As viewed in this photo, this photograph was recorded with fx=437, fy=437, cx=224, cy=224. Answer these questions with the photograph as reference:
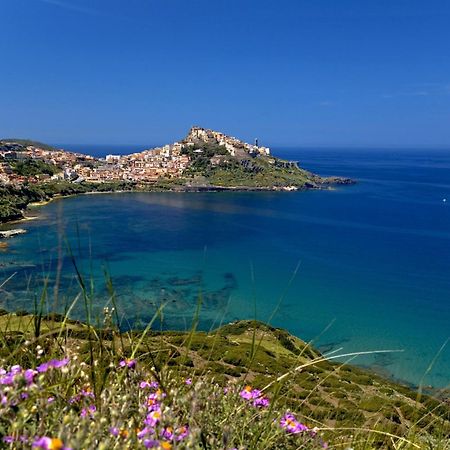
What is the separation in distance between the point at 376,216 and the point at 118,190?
52.3 m

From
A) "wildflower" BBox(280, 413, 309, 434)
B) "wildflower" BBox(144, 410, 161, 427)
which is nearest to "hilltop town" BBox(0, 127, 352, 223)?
"wildflower" BBox(280, 413, 309, 434)

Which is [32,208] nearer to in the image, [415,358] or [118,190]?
[118,190]

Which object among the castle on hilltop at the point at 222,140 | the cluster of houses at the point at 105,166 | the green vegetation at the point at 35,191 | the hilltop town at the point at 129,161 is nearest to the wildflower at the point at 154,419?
the green vegetation at the point at 35,191

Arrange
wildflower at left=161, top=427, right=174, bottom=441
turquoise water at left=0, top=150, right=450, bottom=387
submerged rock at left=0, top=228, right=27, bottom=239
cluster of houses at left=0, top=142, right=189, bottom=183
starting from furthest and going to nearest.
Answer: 1. cluster of houses at left=0, top=142, right=189, bottom=183
2. submerged rock at left=0, top=228, right=27, bottom=239
3. turquoise water at left=0, top=150, right=450, bottom=387
4. wildflower at left=161, top=427, right=174, bottom=441

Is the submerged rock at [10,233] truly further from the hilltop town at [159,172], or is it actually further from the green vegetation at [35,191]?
the hilltop town at [159,172]

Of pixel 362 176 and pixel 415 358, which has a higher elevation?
pixel 362 176

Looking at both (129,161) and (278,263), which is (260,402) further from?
(129,161)

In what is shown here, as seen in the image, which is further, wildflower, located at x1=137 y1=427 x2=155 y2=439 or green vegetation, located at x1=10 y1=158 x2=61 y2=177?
green vegetation, located at x1=10 y1=158 x2=61 y2=177

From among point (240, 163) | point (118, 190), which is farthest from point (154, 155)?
point (118, 190)

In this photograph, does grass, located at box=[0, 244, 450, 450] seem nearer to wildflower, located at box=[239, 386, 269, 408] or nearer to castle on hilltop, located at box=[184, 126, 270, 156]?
wildflower, located at box=[239, 386, 269, 408]

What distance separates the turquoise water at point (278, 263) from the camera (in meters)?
26.6

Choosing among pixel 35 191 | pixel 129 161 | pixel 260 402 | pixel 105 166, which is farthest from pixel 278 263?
pixel 129 161

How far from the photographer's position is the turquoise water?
26.6 m

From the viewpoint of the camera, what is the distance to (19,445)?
4.15 feet
